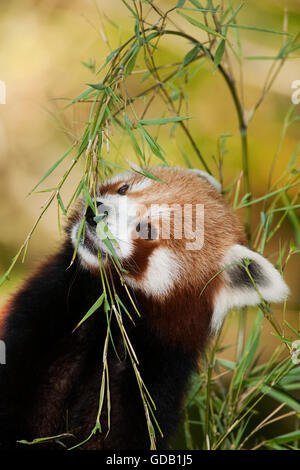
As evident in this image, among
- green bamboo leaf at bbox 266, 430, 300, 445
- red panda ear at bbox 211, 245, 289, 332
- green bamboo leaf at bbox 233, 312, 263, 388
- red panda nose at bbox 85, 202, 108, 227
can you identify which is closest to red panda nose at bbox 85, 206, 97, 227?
red panda nose at bbox 85, 202, 108, 227

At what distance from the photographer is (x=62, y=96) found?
12.3 feet

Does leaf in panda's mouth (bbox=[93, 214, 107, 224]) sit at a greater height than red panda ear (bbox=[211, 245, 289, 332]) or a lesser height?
greater

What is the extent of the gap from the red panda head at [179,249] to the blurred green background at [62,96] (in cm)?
177

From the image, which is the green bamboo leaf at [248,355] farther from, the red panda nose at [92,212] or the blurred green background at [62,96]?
the blurred green background at [62,96]

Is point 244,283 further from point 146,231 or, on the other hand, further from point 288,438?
point 288,438

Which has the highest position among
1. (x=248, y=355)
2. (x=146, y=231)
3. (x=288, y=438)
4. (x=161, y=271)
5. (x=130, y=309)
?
(x=146, y=231)

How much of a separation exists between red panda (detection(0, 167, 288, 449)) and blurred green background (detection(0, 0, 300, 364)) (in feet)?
5.77

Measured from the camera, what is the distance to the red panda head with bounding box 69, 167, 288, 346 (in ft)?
5.77

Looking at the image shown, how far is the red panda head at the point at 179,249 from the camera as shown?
5.77 feet

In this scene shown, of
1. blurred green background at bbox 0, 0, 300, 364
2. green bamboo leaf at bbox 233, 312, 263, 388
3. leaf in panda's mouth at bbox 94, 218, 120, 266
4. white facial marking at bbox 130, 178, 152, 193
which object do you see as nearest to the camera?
leaf in panda's mouth at bbox 94, 218, 120, 266

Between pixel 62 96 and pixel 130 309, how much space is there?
219 cm

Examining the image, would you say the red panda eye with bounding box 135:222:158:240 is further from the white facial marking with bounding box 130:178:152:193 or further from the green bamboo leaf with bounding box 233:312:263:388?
the green bamboo leaf with bounding box 233:312:263:388

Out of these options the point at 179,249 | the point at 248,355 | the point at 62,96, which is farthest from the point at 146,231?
the point at 62,96
